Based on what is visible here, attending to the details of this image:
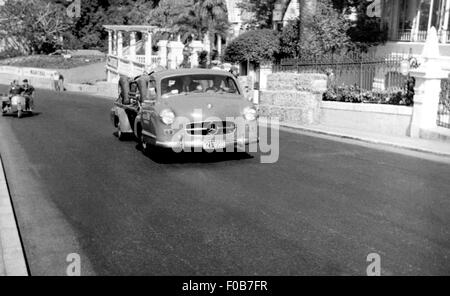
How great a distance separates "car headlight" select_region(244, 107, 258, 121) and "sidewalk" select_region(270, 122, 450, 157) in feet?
13.8

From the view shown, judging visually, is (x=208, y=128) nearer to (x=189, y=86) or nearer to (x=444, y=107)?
(x=189, y=86)

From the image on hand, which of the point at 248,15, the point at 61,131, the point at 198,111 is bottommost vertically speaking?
the point at 61,131

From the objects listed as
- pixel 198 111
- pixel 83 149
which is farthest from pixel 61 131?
pixel 198 111

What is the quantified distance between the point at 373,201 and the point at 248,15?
99.3ft

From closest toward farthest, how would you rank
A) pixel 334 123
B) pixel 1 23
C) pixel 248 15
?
pixel 334 123 < pixel 248 15 < pixel 1 23

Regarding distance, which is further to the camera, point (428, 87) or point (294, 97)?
point (294, 97)

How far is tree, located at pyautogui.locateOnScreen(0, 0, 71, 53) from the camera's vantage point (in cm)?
5878

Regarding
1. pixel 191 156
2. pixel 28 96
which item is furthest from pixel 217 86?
pixel 28 96

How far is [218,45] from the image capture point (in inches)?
1583

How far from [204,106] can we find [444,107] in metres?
7.43

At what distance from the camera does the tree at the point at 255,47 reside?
26.7m

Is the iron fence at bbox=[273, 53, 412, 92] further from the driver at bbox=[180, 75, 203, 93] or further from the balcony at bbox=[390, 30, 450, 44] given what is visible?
the driver at bbox=[180, 75, 203, 93]

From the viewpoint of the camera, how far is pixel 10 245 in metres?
6.00

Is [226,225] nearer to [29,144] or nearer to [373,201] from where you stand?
[373,201]
